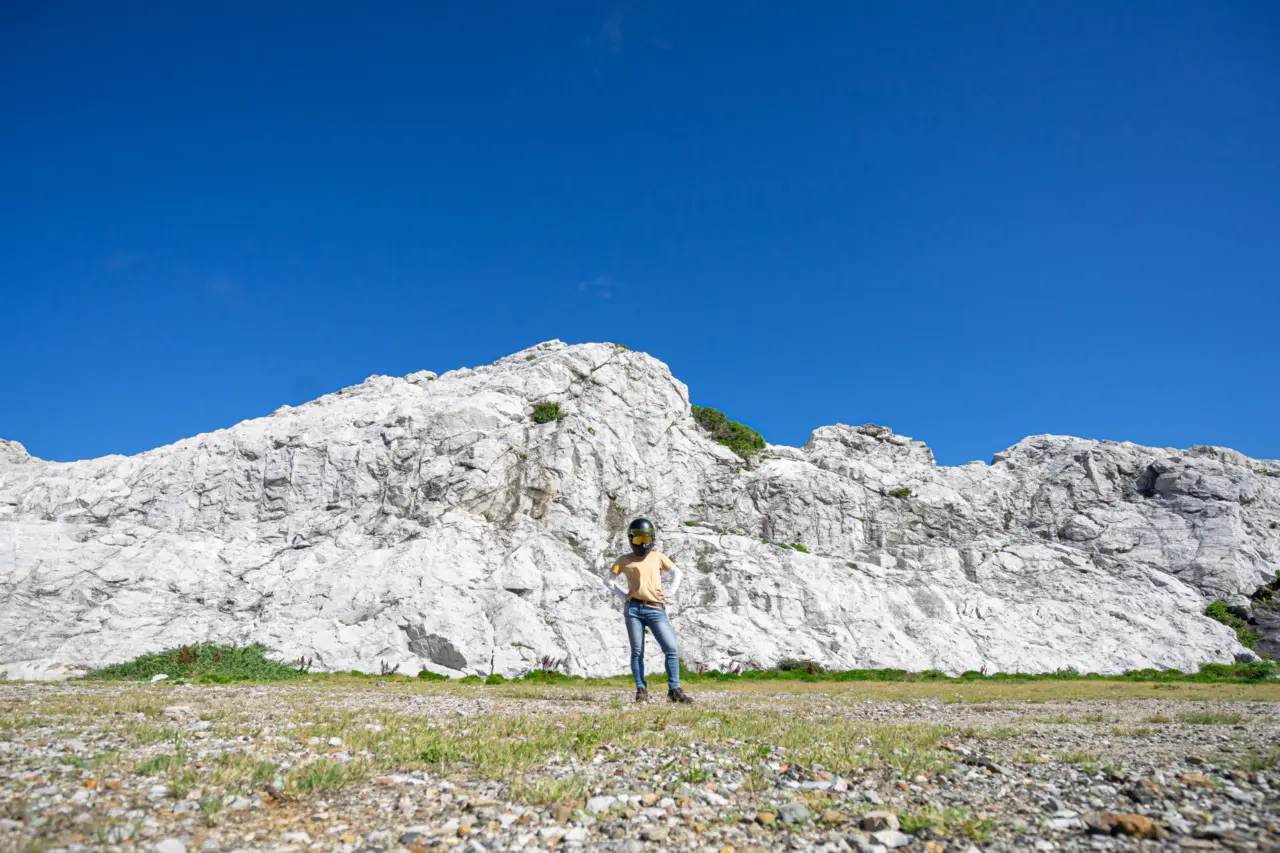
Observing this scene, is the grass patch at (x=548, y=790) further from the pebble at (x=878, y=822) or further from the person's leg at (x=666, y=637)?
the person's leg at (x=666, y=637)

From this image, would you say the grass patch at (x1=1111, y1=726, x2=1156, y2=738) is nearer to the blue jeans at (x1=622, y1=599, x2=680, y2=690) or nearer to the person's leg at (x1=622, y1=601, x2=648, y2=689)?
the blue jeans at (x1=622, y1=599, x2=680, y2=690)

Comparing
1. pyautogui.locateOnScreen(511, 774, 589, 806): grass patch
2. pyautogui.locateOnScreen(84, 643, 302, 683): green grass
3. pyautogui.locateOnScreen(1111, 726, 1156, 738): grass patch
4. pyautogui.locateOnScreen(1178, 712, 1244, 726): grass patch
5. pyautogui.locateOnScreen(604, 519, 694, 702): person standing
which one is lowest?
pyautogui.locateOnScreen(1178, 712, 1244, 726): grass patch

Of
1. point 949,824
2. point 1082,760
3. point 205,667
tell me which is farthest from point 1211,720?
point 205,667

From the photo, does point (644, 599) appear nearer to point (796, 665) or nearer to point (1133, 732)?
point (1133, 732)

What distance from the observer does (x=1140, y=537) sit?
44.9 m

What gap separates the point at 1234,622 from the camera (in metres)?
A: 38.8

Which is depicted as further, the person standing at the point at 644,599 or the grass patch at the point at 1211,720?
the person standing at the point at 644,599

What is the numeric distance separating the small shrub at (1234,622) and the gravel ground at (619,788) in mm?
38402

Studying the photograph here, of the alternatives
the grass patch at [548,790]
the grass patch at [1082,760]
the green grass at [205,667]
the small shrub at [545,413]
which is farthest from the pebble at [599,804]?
the small shrub at [545,413]

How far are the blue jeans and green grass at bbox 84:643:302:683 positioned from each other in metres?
12.8

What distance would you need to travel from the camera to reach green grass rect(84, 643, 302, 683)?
801 inches

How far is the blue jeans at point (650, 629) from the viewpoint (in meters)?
13.5

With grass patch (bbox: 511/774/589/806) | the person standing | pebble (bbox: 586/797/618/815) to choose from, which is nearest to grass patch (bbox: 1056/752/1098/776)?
pebble (bbox: 586/797/618/815)

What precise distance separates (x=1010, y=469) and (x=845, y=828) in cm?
5510
